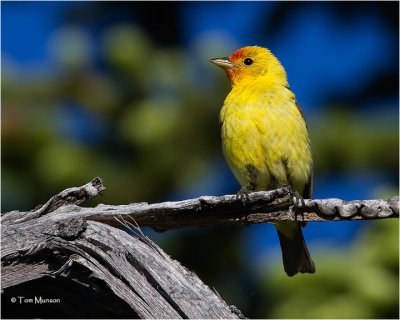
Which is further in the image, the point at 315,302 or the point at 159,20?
the point at 159,20

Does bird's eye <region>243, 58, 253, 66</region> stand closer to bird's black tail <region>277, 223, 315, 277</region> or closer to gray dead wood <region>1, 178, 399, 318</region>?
bird's black tail <region>277, 223, 315, 277</region>

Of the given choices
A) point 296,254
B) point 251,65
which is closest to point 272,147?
point 296,254

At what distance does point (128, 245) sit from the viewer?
3324 millimetres

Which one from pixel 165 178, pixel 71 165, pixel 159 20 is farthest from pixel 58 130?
pixel 159 20

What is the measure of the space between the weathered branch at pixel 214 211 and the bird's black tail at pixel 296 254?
7.18ft

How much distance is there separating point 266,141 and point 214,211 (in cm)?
227

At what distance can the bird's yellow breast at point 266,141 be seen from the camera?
5680 mm

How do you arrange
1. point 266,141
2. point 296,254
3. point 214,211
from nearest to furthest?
point 214,211
point 266,141
point 296,254

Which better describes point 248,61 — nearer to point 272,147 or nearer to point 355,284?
point 272,147

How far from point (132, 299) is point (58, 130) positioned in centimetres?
457

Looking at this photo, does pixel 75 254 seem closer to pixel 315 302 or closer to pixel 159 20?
pixel 315 302

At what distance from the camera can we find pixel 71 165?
7.23 meters

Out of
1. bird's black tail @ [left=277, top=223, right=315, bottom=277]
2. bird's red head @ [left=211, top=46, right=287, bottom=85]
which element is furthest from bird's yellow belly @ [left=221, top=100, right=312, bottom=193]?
bird's red head @ [left=211, top=46, right=287, bottom=85]

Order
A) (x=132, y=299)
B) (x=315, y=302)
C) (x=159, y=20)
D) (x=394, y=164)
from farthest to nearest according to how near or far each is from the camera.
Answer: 1. (x=159, y=20)
2. (x=394, y=164)
3. (x=315, y=302)
4. (x=132, y=299)
